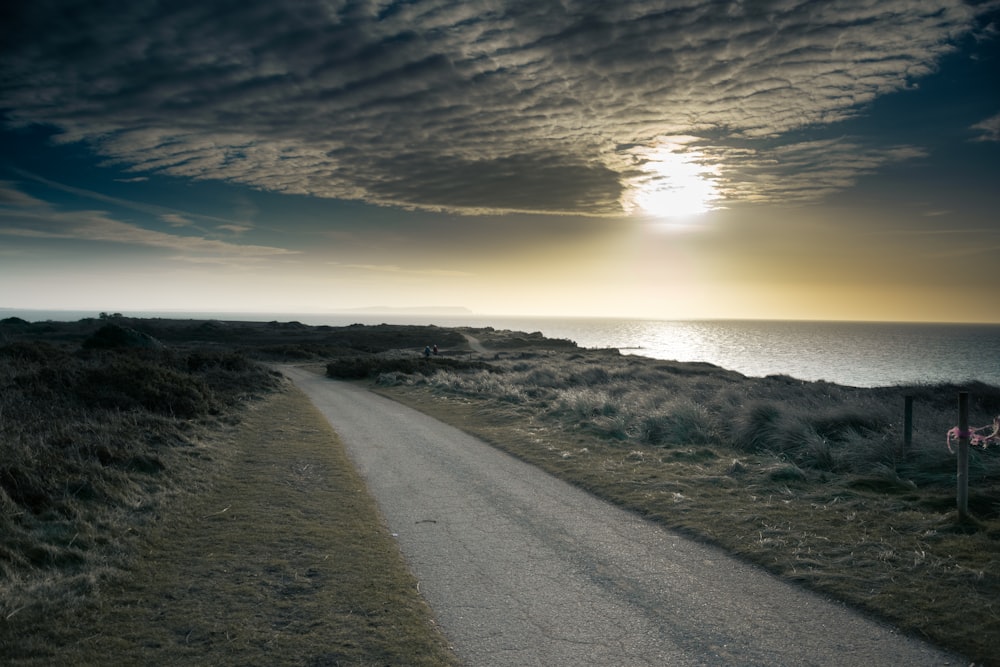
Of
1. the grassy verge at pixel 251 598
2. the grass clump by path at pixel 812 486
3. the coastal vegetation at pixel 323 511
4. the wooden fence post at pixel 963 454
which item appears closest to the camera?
the grassy verge at pixel 251 598

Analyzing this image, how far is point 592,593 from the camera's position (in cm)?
666

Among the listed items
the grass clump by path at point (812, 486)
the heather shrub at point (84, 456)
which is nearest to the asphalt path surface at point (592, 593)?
the grass clump by path at point (812, 486)

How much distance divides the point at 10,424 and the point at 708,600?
12.9m

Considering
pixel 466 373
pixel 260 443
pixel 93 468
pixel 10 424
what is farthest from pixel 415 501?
pixel 466 373

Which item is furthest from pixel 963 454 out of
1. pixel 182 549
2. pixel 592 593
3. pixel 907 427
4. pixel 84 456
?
pixel 84 456

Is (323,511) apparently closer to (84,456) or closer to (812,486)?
(84,456)

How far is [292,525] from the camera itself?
898 cm

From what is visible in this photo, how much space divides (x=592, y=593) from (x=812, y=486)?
20.2 feet

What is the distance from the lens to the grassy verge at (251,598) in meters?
5.36

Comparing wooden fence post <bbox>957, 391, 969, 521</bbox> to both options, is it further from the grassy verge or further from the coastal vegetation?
the grassy verge

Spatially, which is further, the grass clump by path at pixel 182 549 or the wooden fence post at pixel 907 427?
the wooden fence post at pixel 907 427

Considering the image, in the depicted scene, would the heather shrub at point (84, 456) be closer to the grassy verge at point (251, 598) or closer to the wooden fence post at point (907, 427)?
the grassy verge at point (251, 598)

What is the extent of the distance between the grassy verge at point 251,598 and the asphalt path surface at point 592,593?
521mm

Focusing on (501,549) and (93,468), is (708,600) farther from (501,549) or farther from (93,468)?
(93,468)
